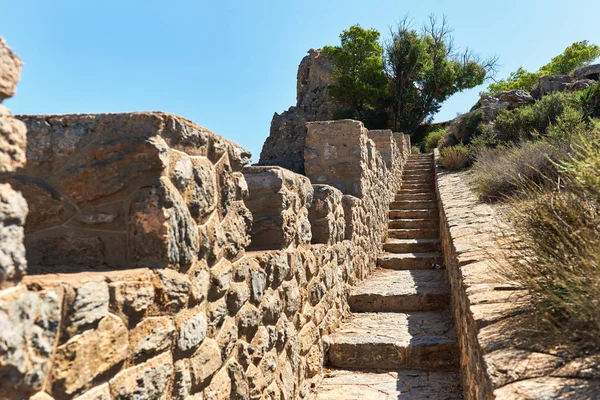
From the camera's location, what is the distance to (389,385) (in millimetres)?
3488

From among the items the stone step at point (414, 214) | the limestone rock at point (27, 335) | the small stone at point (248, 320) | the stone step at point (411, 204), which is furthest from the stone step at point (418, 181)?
the limestone rock at point (27, 335)

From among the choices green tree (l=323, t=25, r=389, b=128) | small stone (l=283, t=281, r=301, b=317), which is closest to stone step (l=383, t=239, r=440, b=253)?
small stone (l=283, t=281, r=301, b=317)

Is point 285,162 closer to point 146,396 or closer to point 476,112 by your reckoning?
point 146,396

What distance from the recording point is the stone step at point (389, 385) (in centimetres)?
328

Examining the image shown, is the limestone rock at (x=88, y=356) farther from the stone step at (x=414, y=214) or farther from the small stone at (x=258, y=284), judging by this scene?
the stone step at (x=414, y=214)

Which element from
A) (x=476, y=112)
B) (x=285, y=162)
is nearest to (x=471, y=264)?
(x=285, y=162)

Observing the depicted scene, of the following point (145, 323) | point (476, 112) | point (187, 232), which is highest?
point (476, 112)

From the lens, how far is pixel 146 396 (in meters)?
1.49

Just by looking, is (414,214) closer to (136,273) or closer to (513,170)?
(513,170)

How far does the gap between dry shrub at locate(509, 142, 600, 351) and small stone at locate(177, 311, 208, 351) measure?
1308 mm

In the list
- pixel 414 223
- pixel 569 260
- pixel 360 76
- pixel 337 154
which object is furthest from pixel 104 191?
pixel 360 76

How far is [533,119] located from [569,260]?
875 cm

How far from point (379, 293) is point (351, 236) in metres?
0.67

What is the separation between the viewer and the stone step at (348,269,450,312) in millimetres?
4785
